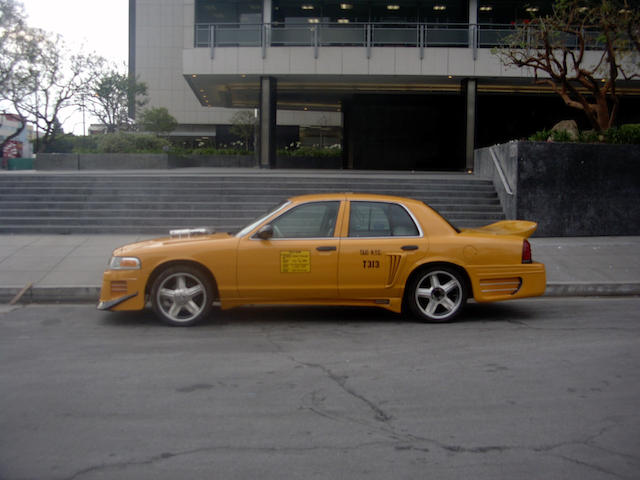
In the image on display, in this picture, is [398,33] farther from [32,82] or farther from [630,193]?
[32,82]

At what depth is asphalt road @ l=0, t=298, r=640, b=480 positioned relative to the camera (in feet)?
12.6

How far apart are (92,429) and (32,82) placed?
109 ft

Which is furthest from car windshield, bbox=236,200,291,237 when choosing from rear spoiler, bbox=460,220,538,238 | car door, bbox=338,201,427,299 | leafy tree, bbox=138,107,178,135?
leafy tree, bbox=138,107,178,135

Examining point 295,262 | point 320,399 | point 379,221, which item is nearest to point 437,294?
point 379,221

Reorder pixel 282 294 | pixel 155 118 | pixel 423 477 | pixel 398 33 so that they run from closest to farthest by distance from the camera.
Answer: pixel 423 477 < pixel 282 294 < pixel 398 33 < pixel 155 118

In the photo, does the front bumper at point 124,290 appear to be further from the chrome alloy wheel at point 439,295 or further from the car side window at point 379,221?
the chrome alloy wheel at point 439,295

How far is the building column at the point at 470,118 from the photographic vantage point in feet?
86.7

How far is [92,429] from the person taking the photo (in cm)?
434

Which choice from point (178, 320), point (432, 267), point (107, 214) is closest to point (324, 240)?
point (432, 267)

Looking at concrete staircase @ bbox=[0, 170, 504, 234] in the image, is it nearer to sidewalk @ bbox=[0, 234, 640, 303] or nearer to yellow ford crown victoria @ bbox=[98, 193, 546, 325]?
sidewalk @ bbox=[0, 234, 640, 303]

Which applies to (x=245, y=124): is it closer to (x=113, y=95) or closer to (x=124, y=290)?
(x=113, y=95)

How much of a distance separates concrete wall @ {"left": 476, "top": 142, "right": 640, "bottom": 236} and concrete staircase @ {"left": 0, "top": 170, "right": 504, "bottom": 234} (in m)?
1.12

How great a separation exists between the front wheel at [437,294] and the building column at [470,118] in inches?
782

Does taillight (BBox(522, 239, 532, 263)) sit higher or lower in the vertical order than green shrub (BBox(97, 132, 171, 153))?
lower
